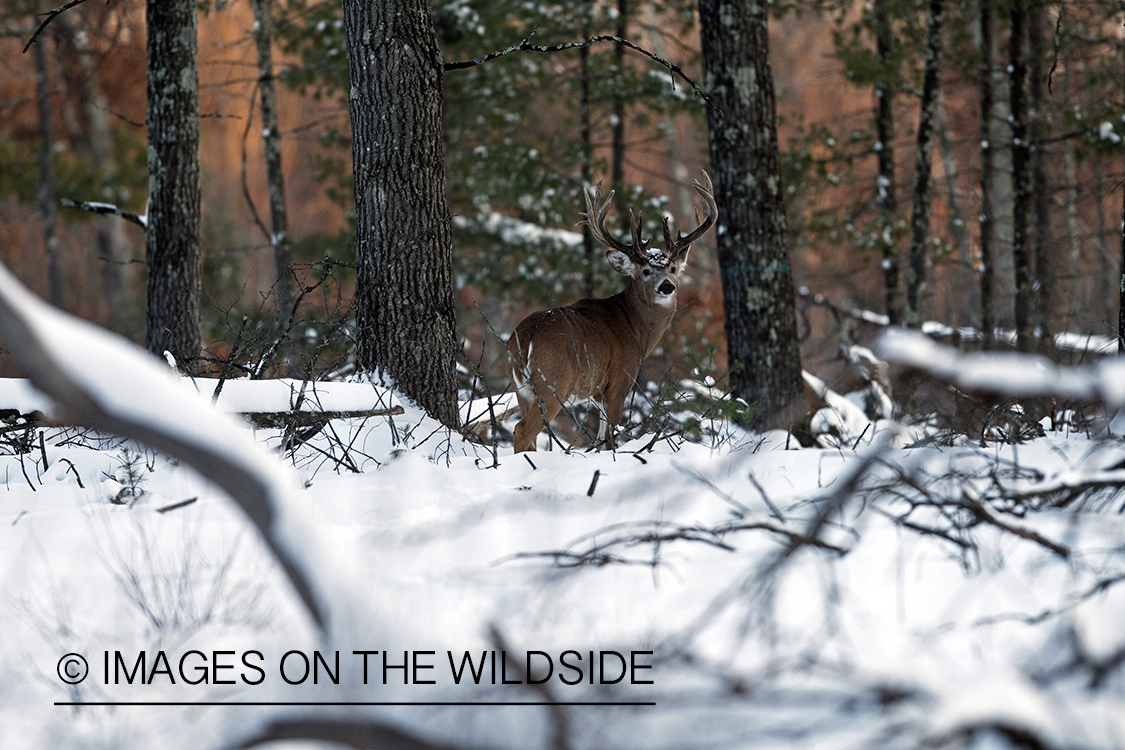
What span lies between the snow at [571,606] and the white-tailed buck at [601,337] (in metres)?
3.04

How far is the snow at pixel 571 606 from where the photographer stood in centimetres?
138

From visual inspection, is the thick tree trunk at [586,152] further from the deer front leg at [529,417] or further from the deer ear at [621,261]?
the deer front leg at [529,417]

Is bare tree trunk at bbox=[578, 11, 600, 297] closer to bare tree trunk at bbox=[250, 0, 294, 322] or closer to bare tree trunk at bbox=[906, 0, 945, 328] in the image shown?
bare tree trunk at bbox=[250, 0, 294, 322]

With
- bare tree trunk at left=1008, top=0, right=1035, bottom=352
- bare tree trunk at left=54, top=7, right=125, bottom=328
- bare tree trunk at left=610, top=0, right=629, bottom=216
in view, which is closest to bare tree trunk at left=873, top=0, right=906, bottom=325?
bare tree trunk at left=1008, top=0, right=1035, bottom=352

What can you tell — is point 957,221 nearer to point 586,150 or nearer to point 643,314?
point 586,150

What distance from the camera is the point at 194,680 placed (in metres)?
1.83

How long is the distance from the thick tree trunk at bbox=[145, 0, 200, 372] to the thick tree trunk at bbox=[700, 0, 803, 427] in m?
4.02

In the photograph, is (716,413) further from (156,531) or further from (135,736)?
(135,736)

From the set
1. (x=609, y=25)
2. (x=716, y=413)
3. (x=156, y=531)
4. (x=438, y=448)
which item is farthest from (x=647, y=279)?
(x=609, y=25)

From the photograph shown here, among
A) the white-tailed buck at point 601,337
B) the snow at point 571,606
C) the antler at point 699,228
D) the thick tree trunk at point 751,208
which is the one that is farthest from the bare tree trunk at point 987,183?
the snow at point 571,606

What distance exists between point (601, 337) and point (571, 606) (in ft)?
15.5

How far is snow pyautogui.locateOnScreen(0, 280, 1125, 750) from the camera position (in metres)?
1.38

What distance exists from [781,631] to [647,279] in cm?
556

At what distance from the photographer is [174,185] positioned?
294 inches
